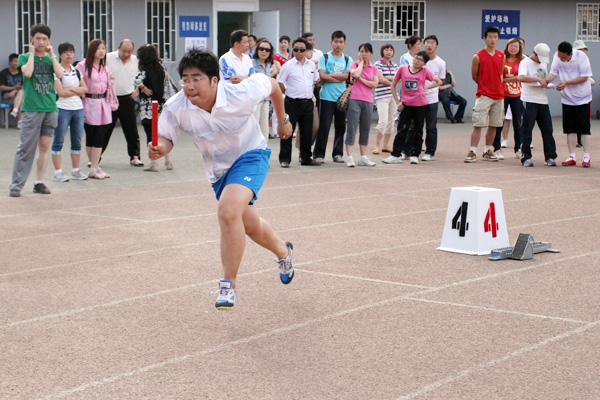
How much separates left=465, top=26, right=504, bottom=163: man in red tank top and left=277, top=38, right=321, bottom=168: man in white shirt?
2.76 m

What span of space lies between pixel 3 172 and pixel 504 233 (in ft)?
27.3

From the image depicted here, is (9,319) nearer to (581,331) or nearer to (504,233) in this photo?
(581,331)

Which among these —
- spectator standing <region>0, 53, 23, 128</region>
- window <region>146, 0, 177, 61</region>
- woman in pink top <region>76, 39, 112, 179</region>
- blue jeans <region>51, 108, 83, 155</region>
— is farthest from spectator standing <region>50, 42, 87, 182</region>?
window <region>146, 0, 177, 61</region>

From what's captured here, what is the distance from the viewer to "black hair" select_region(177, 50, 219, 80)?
228 inches

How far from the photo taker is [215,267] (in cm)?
728

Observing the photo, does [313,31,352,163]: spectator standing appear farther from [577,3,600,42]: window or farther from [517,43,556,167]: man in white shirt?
[577,3,600,42]: window

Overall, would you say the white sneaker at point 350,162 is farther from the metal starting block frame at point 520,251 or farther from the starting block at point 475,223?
the metal starting block frame at point 520,251

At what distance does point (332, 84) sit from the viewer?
14.7m

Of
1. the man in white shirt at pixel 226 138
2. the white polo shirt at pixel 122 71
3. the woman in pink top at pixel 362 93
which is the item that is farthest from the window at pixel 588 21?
the man in white shirt at pixel 226 138

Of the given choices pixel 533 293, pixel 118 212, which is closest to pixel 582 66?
pixel 118 212

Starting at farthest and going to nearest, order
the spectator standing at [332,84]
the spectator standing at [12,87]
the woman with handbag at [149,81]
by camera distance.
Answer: the spectator standing at [12,87] → the spectator standing at [332,84] → the woman with handbag at [149,81]

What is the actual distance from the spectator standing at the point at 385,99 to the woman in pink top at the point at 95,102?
4957 millimetres

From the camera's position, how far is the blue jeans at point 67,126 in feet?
39.8

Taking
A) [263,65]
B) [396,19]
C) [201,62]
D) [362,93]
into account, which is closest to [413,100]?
[362,93]
